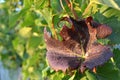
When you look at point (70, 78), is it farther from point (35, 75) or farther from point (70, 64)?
point (35, 75)

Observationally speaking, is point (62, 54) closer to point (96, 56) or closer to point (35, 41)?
point (96, 56)

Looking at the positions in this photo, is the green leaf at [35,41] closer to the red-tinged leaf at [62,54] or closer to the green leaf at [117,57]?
the green leaf at [117,57]

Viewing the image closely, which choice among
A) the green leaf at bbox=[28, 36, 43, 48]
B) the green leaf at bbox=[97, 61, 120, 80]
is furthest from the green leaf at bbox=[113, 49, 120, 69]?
the green leaf at bbox=[28, 36, 43, 48]

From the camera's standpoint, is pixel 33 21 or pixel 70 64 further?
pixel 33 21

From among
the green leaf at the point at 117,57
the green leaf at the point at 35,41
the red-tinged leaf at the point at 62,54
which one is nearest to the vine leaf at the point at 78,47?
the red-tinged leaf at the point at 62,54

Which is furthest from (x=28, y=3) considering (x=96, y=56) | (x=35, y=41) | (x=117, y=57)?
(x=35, y=41)

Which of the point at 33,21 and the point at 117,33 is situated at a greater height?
the point at 117,33

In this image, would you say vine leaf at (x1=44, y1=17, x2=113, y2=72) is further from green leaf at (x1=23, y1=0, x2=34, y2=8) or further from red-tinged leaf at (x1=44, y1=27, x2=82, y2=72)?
green leaf at (x1=23, y1=0, x2=34, y2=8)

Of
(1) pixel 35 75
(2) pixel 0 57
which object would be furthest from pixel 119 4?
(2) pixel 0 57
